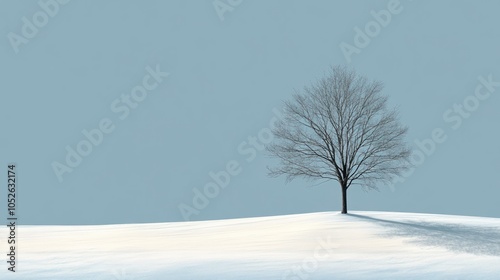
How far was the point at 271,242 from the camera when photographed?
21.2 m

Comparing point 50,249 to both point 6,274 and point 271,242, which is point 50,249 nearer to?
point 6,274

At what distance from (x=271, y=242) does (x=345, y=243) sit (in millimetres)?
2785

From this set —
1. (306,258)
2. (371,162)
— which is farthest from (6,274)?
(371,162)

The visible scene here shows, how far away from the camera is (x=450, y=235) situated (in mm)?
23578
